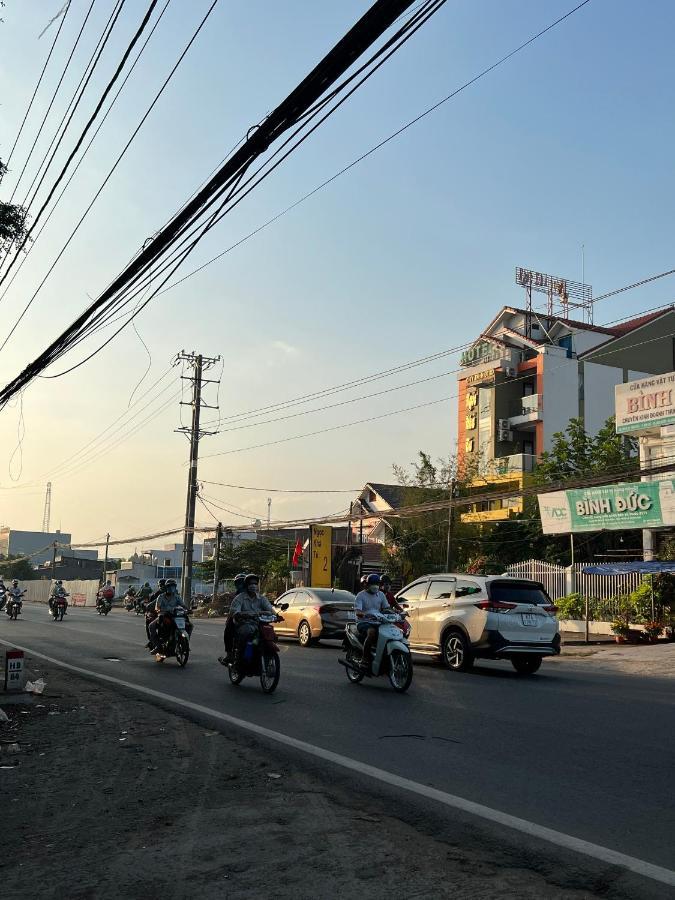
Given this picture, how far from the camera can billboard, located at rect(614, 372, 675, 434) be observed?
29.6 m

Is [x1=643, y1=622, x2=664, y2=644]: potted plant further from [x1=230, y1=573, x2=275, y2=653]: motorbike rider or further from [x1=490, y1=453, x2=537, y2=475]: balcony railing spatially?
[x1=490, y1=453, x2=537, y2=475]: balcony railing

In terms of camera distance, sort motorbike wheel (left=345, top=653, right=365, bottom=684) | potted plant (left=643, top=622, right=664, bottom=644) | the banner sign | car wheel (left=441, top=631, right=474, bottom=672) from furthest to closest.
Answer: the banner sign, potted plant (left=643, top=622, right=664, bottom=644), car wheel (left=441, top=631, right=474, bottom=672), motorbike wheel (left=345, top=653, right=365, bottom=684)

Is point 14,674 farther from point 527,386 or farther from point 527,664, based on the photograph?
point 527,386

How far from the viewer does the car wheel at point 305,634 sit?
21.8m

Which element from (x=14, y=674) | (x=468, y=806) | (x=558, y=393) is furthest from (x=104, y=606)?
(x=468, y=806)

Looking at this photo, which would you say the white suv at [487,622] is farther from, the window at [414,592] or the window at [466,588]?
the window at [414,592]

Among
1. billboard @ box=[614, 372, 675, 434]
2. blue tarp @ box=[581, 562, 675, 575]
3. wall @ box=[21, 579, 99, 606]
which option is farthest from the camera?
wall @ box=[21, 579, 99, 606]

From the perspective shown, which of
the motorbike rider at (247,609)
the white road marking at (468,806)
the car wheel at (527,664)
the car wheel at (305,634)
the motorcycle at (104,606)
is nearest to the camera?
the white road marking at (468,806)

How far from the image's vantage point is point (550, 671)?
1606 centimetres

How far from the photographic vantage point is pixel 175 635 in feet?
51.0

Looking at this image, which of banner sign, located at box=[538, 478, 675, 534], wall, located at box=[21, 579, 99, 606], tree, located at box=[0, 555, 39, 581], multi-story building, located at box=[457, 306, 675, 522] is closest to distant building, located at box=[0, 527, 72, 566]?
tree, located at box=[0, 555, 39, 581]

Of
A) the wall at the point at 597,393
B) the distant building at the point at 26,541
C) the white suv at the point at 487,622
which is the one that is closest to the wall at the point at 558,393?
the wall at the point at 597,393

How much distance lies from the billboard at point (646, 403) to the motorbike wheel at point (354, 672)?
2034 centimetres

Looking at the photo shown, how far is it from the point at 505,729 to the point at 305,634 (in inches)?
532
